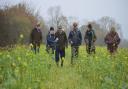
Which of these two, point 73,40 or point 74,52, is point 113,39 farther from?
point 74,52

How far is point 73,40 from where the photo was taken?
57.4ft

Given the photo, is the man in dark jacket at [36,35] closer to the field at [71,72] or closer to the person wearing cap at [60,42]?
the person wearing cap at [60,42]

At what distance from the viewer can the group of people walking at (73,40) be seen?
658 inches

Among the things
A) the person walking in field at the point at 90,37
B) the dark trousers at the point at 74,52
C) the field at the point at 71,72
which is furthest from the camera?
the person walking in field at the point at 90,37

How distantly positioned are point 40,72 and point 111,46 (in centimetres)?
743

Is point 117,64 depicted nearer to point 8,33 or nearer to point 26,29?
point 8,33

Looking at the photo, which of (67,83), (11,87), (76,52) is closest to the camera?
(11,87)

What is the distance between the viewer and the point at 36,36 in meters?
19.3

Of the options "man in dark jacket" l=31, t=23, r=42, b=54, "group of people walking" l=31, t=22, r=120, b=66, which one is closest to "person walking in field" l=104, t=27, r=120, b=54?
"group of people walking" l=31, t=22, r=120, b=66

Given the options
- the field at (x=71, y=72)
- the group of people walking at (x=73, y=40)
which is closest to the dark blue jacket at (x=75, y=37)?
the group of people walking at (x=73, y=40)

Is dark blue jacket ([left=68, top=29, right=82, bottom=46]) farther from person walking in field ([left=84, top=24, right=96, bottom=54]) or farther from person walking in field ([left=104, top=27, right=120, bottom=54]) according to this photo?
person walking in field ([left=104, top=27, right=120, bottom=54])

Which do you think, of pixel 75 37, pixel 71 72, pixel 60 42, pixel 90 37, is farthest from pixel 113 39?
pixel 71 72

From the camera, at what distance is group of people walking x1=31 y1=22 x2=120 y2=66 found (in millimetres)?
16719

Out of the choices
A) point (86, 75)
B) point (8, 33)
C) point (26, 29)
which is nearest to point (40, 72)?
point (86, 75)
